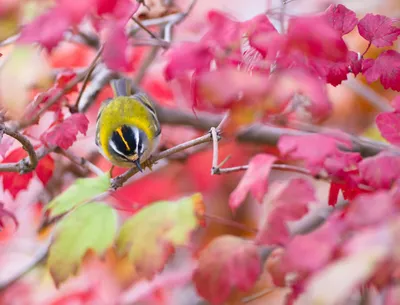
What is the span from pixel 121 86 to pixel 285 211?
5.14 ft

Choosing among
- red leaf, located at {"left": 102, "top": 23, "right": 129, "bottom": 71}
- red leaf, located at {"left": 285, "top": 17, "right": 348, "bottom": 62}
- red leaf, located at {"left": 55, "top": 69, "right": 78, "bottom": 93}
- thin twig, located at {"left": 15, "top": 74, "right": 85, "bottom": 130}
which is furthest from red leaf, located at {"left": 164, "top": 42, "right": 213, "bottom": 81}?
red leaf, located at {"left": 55, "top": 69, "right": 78, "bottom": 93}

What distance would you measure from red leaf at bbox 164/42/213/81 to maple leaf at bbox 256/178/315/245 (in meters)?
0.36

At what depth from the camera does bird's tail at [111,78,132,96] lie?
8.85 feet

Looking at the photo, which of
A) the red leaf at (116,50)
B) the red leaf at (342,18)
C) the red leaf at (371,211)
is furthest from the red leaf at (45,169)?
the red leaf at (371,211)

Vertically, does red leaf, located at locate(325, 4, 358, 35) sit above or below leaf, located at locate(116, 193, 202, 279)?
above

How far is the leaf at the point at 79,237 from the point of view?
5.45ft

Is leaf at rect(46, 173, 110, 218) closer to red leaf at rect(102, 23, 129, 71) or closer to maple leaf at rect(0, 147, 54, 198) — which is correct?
maple leaf at rect(0, 147, 54, 198)

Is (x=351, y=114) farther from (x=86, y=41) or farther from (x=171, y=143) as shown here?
(x=86, y=41)

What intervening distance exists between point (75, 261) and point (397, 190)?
93 cm

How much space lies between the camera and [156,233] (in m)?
1.64

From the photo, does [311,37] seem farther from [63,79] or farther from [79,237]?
[63,79]

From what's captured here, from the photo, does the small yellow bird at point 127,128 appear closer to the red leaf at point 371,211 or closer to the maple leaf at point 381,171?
the maple leaf at point 381,171

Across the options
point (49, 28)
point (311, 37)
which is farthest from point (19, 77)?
point (311, 37)

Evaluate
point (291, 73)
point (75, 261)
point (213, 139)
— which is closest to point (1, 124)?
point (75, 261)
